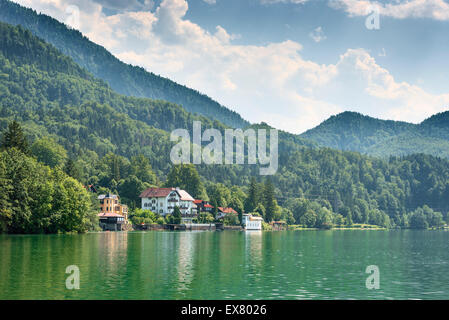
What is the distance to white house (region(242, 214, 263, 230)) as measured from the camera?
583ft

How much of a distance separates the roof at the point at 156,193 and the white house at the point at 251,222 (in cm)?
2572

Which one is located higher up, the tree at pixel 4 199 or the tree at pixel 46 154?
the tree at pixel 46 154

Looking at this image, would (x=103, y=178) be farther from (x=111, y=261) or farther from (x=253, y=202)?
(x=111, y=261)

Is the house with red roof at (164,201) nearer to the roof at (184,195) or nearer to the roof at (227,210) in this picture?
the roof at (184,195)

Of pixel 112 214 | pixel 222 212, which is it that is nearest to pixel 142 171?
pixel 222 212

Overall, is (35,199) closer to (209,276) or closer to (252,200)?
(209,276)

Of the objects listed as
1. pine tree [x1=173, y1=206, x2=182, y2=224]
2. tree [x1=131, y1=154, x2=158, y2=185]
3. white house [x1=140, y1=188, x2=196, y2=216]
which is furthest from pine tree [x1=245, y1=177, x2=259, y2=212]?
pine tree [x1=173, y1=206, x2=182, y2=224]

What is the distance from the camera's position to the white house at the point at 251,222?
583 ft

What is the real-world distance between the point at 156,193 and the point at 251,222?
32.5 meters

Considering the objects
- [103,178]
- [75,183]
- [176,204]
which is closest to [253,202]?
[176,204]

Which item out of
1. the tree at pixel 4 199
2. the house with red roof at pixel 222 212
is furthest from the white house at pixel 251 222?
the tree at pixel 4 199

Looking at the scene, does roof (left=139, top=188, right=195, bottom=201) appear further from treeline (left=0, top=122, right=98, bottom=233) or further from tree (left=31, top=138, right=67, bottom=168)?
treeline (left=0, top=122, right=98, bottom=233)
